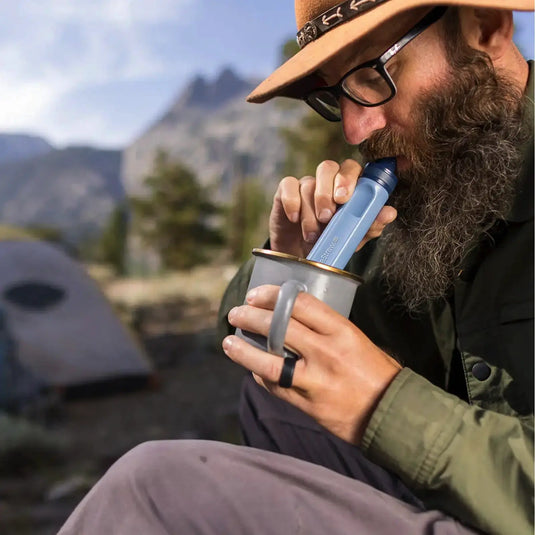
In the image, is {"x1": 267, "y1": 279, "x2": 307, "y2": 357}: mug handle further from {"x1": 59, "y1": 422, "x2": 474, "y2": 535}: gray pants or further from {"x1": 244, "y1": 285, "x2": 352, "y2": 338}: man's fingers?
{"x1": 59, "y1": 422, "x2": 474, "y2": 535}: gray pants

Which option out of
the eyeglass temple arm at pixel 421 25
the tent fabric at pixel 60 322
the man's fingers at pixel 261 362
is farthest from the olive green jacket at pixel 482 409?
the tent fabric at pixel 60 322

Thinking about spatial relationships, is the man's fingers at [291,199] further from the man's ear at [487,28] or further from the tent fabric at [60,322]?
the tent fabric at [60,322]

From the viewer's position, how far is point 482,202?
3.39ft

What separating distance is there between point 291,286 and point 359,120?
474mm

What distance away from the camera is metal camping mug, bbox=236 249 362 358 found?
2.42 ft

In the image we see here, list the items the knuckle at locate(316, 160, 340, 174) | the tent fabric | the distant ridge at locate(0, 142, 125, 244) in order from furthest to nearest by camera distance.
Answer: the distant ridge at locate(0, 142, 125, 244)
the tent fabric
the knuckle at locate(316, 160, 340, 174)

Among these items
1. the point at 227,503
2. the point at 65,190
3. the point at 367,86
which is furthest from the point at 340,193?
the point at 65,190

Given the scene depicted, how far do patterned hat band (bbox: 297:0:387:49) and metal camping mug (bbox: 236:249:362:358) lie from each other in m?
0.44

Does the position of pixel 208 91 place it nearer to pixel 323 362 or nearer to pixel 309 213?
pixel 309 213

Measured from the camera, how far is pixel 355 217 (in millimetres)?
940

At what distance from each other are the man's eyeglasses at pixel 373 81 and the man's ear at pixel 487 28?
0.17ft

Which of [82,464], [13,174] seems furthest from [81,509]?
[13,174]

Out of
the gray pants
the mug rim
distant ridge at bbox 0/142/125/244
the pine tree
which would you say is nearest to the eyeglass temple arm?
the mug rim

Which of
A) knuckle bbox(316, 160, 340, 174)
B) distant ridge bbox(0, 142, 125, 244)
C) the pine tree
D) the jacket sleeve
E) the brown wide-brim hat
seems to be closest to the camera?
the jacket sleeve
